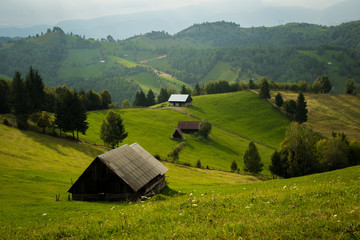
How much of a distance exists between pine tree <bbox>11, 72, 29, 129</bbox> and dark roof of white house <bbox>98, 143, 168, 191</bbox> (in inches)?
1988

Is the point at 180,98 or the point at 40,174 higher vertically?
the point at 180,98

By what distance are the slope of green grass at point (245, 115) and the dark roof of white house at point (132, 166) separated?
243ft

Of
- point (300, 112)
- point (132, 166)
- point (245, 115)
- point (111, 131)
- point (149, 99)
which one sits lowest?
point (245, 115)

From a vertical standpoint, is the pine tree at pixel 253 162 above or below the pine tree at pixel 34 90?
below

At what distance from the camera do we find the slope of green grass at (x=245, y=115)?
110 metres

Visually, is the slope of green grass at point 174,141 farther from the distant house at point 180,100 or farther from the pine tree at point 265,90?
the pine tree at point 265,90

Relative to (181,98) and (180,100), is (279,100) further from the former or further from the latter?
(180,100)

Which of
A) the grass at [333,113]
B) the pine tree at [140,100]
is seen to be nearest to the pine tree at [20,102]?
the pine tree at [140,100]

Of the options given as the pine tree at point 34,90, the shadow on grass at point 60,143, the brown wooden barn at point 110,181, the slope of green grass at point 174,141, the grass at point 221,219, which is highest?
the pine tree at point 34,90

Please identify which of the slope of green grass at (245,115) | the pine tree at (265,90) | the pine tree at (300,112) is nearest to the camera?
the slope of green grass at (245,115)

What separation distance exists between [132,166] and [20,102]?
→ 5695cm

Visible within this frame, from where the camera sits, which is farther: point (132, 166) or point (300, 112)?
point (300, 112)

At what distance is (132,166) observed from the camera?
104ft

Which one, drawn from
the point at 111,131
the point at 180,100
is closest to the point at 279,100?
the point at 180,100
